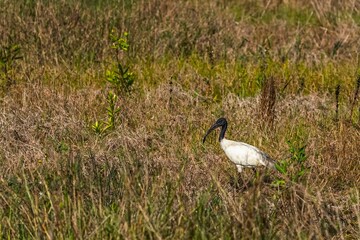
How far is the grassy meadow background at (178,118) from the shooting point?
3918mm

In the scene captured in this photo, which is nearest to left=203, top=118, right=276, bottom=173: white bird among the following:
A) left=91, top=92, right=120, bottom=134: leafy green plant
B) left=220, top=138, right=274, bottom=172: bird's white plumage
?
left=220, top=138, right=274, bottom=172: bird's white plumage

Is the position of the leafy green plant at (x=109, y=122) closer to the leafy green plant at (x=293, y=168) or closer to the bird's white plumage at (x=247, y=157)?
the bird's white plumage at (x=247, y=157)

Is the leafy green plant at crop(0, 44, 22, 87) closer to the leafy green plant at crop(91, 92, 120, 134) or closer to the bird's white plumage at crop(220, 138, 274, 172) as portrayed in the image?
the leafy green plant at crop(91, 92, 120, 134)

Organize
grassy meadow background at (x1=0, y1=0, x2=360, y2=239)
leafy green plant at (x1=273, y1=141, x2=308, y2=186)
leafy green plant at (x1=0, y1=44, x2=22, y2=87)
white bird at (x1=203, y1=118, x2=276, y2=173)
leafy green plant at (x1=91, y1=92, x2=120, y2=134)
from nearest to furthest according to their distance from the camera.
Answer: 1. grassy meadow background at (x1=0, y1=0, x2=360, y2=239)
2. leafy green plant at (x1=273, y1=141, x2=308, y2=186)
3. white bird at (x1=203, y1=118, x2=276, y2=173)
4. leafy green plant at (x1=91, y1=92, x2=120, y2=134)
5. leafy green plant at (x1=0, y1=44, x2=22, y2=87)

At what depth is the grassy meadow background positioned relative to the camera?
392cm

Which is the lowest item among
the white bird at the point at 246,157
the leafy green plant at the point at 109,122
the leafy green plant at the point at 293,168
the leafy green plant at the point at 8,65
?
the leafy green plant at the point at 8,65

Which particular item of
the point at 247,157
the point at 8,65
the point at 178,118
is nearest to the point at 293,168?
the point at 247,157

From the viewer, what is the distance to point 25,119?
20.8 ft

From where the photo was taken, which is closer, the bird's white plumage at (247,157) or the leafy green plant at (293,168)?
the leafy green plant at (293,168)

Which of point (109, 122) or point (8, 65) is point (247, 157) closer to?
point (109, 122)

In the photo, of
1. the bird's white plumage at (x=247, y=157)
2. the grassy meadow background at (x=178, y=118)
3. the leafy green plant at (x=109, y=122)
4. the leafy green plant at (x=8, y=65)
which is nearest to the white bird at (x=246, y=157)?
the bird's white plumage at (x=247, y=157)

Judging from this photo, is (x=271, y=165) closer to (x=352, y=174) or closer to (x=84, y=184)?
(x=352, y=174)

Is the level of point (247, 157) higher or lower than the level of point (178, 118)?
higher

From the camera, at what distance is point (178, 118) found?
21.2 feet
